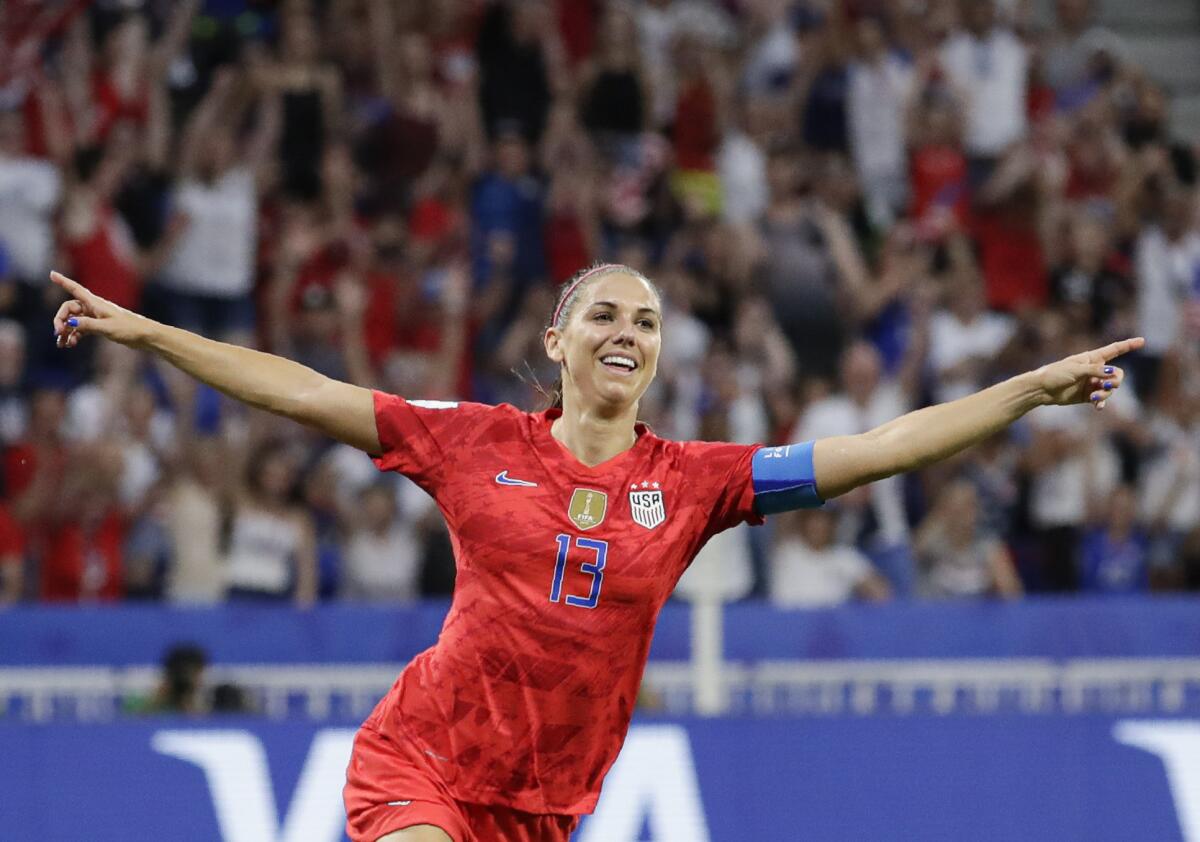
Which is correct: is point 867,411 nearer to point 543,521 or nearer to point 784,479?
point 784,479

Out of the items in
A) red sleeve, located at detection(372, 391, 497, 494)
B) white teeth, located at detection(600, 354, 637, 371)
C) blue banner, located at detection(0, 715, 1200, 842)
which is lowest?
blue banner, located at detection(0, 715, 1200, 842)

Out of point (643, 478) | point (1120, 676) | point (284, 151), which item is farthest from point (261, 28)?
point (643, 478)

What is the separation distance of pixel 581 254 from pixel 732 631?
336 cm

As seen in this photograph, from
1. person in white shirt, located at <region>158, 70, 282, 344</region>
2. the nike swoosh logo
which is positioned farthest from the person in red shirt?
the nike swoosh logo

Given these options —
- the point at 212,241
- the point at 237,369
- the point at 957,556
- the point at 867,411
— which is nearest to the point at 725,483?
the point at 237,369

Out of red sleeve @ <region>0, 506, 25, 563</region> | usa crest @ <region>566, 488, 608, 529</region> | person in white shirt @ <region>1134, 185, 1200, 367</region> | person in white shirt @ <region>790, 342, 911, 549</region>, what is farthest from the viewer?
person in white shirt @ <region>1134, 185, 1200, 367</region>

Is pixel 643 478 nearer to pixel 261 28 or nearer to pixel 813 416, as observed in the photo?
pixel 813 416

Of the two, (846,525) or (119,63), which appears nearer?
(846,525)

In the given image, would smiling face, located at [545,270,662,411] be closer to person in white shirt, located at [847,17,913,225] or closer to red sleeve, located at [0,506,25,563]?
→ red sleeve, located at [0,506,25,563]

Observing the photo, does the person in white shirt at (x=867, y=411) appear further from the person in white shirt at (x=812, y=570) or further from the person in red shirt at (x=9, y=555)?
the person in red shirt at (x=9, y=555)

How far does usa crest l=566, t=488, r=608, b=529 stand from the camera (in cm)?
497

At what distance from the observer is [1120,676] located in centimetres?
1016

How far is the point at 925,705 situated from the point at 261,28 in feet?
21.6

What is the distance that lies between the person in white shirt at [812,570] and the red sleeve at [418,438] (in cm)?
606
